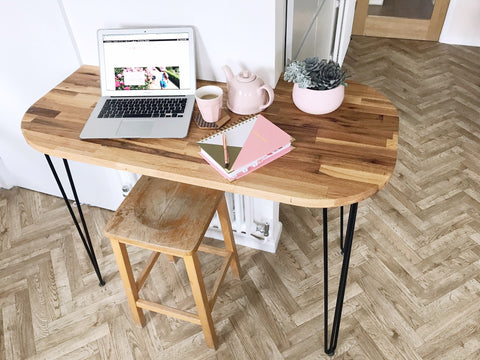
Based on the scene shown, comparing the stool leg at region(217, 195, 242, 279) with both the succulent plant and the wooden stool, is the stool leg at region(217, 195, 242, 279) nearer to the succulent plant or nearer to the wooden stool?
the wooden stool

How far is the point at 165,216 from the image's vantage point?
141 cm

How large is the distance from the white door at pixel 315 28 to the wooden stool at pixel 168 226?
0.63m

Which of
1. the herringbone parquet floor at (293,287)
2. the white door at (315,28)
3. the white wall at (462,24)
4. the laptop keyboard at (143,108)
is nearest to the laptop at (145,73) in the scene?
the laptop keyboard at (143,108)

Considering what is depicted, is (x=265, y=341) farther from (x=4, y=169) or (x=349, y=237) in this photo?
(x=4, y=169)

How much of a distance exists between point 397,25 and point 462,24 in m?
0.54

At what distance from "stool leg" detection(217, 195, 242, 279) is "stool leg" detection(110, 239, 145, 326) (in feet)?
1.26

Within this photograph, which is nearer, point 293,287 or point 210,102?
point 210,102

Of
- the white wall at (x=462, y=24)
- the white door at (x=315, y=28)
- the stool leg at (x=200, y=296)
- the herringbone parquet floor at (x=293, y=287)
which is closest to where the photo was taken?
the stool leg at (x=200, y=296)

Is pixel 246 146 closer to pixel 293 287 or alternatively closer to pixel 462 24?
pixel 293 287

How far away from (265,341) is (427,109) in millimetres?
2025

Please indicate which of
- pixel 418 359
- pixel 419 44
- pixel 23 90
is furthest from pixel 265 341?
pixel 419 44

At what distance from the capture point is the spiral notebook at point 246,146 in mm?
1129

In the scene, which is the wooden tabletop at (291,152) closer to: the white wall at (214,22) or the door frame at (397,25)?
the white wall at (214,22)

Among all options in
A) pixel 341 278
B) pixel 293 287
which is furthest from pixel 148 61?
pixel 293 287
